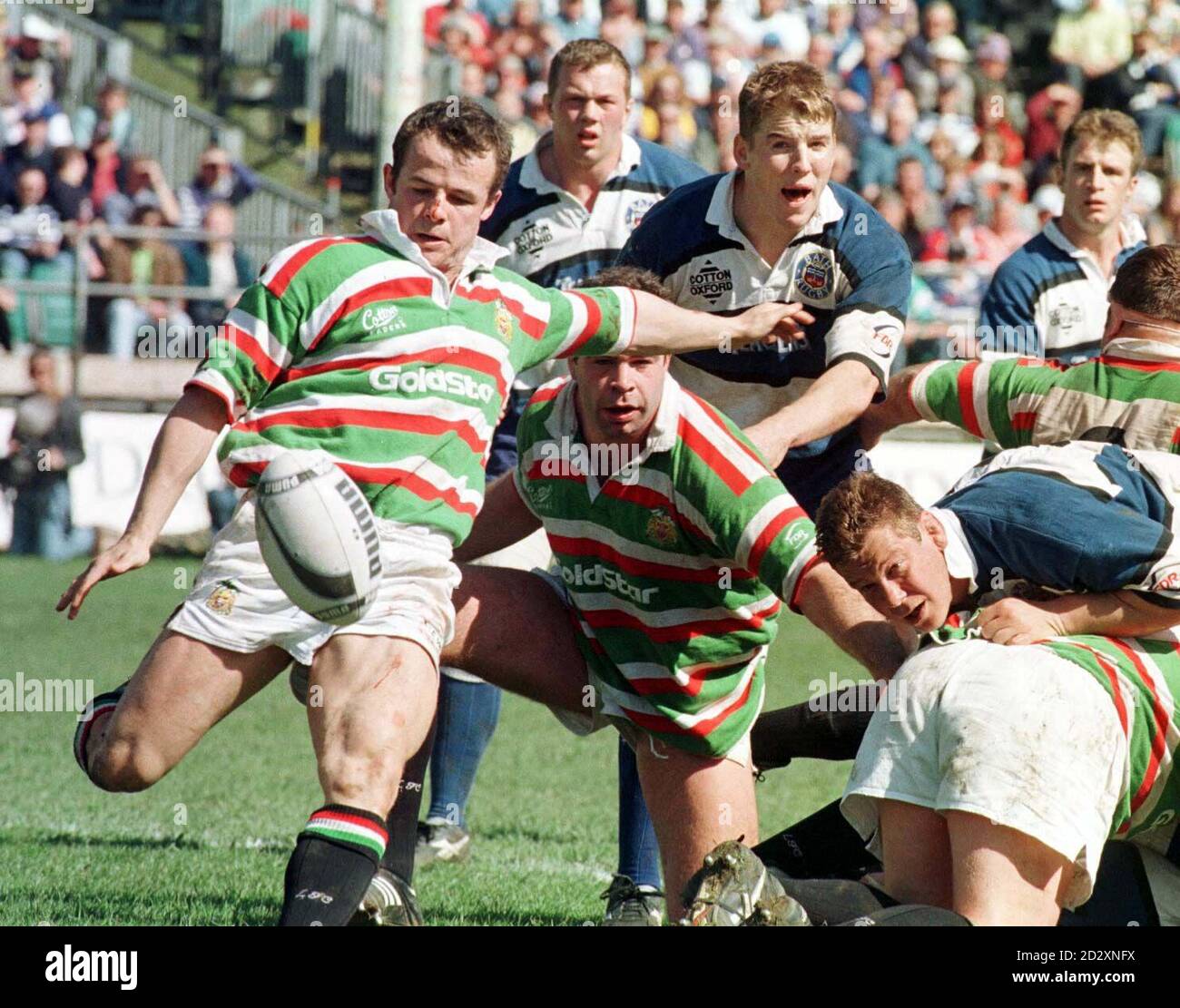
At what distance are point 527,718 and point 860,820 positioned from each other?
4984 millimetres

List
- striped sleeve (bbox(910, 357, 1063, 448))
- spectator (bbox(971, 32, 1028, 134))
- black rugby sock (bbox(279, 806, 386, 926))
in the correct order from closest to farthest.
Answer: black rugby sock (bbox(279, 806, 386, 926)) < striped sleeve (bbox(910, 357, 1063, 448)) < spectator (bbox(971, 32, 1028, 134))

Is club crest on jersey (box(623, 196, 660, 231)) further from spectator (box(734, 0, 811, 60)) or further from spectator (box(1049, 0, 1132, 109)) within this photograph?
spectator (box(1049, 0, 1132, 109))

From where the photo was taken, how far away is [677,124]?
1638 cm

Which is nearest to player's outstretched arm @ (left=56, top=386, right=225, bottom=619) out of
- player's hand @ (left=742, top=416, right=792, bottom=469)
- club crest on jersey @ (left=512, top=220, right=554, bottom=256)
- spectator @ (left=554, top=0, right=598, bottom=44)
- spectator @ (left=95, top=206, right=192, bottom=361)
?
player's hand @ (left=742, top=416, right=792, bottom=469)

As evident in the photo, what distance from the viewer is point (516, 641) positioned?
16.2ft

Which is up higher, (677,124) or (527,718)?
(677,124)

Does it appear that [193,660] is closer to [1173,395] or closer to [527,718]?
[1173,395]

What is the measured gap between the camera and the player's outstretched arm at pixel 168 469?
396 centimetres

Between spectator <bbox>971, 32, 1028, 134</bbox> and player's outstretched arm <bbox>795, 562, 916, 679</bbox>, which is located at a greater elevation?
spectator <bbox>971, 32, 1028, 134</bbox>

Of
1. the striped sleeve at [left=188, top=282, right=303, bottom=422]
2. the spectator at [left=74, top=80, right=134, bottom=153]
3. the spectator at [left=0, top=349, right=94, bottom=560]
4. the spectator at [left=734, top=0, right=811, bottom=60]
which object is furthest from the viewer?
the spectator at [left=734, top=0, right=811, bottom=60]

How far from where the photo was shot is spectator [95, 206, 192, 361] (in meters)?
14.7

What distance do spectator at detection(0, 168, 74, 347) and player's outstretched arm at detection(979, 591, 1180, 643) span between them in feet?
38.4

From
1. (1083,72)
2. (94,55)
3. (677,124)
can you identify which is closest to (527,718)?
(677,124)
